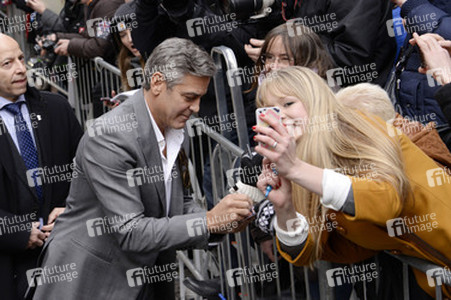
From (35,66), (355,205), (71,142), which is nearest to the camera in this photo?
(355,205)

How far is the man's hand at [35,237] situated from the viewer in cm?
402

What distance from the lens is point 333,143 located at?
2.49 m

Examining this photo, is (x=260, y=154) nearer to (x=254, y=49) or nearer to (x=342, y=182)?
(x=342, y=182)

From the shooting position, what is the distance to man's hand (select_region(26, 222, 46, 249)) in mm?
4020

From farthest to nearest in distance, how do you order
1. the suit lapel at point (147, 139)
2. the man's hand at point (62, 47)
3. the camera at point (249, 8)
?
the man's hand at point (62, 47), the camera at point (249, 8), the suit lapel at point (147, 139)

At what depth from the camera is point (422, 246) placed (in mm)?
2422

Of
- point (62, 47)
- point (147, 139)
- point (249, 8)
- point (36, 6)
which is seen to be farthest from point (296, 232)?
point (36, 6)

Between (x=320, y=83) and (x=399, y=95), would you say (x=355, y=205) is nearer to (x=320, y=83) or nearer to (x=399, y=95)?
(x=320, y=83)

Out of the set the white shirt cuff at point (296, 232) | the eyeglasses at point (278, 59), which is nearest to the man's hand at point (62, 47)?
the eyeglasses at point (278, 59)

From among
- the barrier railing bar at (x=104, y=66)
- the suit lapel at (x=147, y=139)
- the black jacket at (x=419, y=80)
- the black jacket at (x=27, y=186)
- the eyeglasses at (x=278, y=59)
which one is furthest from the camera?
the barrier railing bar at (x=104, y=66)

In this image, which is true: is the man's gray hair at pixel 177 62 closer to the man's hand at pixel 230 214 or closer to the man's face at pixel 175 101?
the man's face at pixel 175 101

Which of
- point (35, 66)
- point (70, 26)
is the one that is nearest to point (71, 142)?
point (70, 26)

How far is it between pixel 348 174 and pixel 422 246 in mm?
377

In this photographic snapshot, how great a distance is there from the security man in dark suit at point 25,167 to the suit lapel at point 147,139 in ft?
4.05
